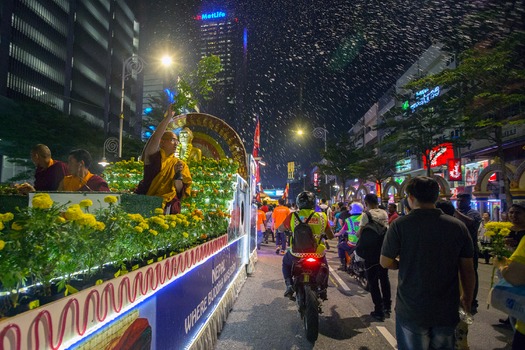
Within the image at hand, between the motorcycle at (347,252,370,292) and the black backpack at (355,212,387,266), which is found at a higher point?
the black backpack at (355,212,387,266)

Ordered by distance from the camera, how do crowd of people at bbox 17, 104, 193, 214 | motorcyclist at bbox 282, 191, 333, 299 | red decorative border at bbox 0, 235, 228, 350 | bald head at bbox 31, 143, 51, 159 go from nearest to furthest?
1. red decorative border at bbox 0, 235, 228, 350
2. crowd of people at bbox 17, 104, 193, 214
3. bald head at bbox 31, 143, 51, 159
4. motorcyclist at bbox 282, 191, 333, 299

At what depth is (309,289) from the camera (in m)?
5.16

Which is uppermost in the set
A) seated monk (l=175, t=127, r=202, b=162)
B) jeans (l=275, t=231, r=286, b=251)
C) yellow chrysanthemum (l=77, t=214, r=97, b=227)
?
seated monk (l=175, t=127, r=202, b=162)

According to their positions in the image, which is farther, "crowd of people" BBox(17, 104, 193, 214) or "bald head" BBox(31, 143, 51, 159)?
"bald head" BBox(31, 143, 51, 159)

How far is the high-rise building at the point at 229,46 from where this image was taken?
139 metres

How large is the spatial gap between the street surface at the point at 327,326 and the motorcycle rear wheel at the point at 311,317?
5.0 inches

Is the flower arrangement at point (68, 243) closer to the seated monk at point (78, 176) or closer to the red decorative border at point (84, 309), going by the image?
the red decorative border at point (84, 309)

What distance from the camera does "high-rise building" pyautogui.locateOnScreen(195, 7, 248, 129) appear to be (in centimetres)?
13875

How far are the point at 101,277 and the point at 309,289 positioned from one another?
3529 mm

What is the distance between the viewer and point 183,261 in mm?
3391

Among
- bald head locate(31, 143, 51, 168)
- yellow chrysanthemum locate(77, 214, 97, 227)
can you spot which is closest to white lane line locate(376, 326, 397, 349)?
yellow chrysanthemum locate(77, 214, 97, 227)

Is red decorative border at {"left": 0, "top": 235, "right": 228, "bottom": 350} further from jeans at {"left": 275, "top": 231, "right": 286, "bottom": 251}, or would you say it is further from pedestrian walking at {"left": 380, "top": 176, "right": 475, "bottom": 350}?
jeans at {"left": 275, "top": 231, "right": 286, "bottom": 251}

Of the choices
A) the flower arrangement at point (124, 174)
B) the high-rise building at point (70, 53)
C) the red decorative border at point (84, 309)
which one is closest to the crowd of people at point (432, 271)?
the red decorative border at point (84, 309)

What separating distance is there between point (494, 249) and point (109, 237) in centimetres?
302
